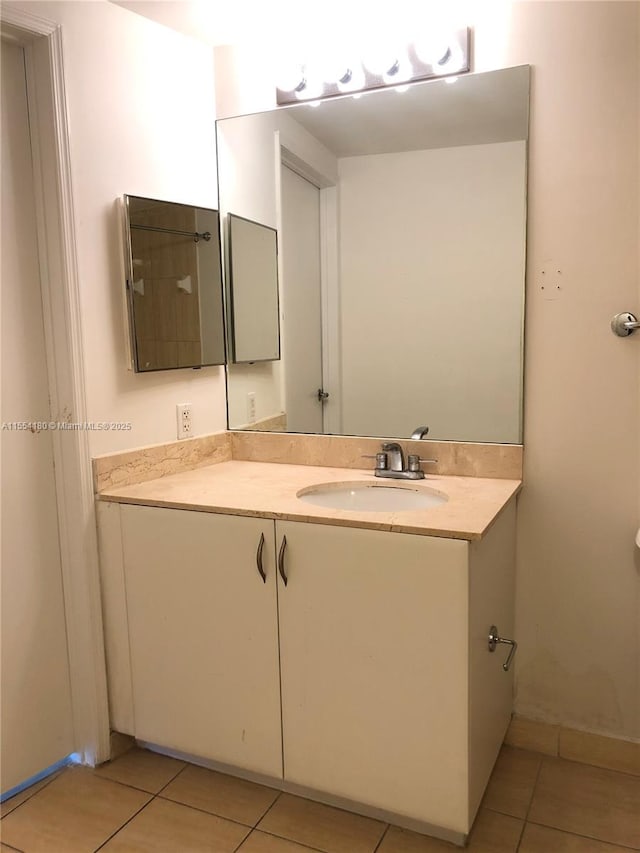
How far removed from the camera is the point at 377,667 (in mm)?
1576

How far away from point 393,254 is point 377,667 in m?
1.22

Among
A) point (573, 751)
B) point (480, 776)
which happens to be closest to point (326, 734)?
point (480, 776)

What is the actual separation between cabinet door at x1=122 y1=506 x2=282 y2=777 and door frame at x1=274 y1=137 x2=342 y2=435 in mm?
638

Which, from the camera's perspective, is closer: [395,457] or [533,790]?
[533,790]

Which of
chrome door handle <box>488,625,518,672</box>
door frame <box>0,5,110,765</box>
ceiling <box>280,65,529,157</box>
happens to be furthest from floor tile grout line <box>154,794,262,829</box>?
ceiling <box>280,65,529,157</box>

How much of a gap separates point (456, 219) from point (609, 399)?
26.8 inches

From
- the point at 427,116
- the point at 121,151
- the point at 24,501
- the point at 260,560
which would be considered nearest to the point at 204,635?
the point at 260,560

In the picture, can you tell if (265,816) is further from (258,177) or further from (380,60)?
(380,60)

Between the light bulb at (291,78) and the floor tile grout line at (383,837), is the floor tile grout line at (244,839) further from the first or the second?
the light bulb at (291,78)

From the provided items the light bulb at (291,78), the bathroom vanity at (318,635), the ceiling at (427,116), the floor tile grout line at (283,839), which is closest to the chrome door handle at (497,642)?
the bathroom vanity at (318,635)

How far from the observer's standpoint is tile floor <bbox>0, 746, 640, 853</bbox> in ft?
5.28

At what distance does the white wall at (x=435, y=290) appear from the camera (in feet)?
6.33

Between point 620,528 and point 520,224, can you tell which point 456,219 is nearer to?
point 520,224

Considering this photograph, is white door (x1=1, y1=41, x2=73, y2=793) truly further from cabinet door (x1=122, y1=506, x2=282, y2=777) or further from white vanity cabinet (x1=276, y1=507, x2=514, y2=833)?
white vanity cabinet (x1=276, y1=507, x2=514, y2=833)
